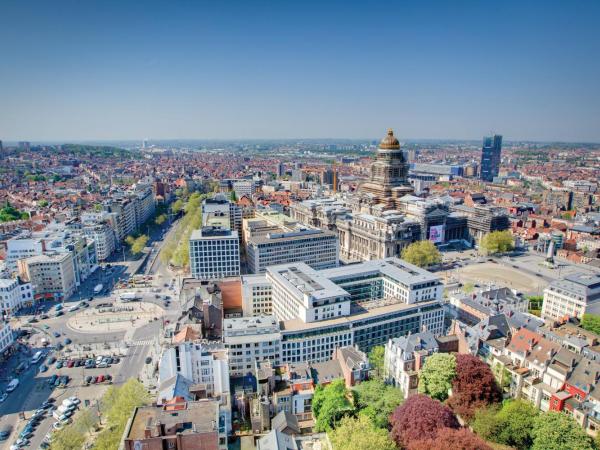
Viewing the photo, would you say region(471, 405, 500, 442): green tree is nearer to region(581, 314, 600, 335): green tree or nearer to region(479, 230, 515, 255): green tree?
region(581, 314, 600, 335): green tree

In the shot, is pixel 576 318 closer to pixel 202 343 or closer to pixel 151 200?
pixel 202 343

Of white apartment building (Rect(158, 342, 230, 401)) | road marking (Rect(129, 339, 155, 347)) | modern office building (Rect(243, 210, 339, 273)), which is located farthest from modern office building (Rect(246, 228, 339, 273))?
white apartment building (Rect(158, 342, 230, 401))

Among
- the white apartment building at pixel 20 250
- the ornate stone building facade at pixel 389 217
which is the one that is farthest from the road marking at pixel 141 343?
the ornate stone building facade at pixel 389 217

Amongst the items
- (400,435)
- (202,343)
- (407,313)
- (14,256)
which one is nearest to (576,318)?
(407,313)

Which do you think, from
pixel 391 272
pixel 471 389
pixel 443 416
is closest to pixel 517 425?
pixel 471 389

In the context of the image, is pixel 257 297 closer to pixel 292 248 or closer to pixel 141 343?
pixel 141 343

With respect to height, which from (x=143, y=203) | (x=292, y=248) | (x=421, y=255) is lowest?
(x=421, y=255)
